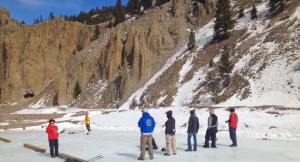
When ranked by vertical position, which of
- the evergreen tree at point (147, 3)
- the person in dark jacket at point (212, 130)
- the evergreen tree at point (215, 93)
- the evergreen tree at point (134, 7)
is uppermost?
the evergreen tree at point (134, 7)

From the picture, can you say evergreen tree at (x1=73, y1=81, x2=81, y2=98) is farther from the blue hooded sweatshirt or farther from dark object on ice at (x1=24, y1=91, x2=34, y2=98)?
the blue hooded sweatshirt

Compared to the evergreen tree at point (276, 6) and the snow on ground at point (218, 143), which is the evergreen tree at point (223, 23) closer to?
the evergreen tree at point (276, 6)

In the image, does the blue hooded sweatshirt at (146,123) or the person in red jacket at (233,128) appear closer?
the blue hooded sweatshirt at (146,123)

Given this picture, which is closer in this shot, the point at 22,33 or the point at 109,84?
the point at 109,84

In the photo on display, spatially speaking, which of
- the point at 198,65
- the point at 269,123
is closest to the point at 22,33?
the point at 198,65

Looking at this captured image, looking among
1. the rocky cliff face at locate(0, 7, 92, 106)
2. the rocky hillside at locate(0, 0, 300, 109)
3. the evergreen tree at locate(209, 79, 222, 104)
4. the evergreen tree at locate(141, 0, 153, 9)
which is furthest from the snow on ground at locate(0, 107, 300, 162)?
the evergreen tree at locate(141, 0, 153, 9)

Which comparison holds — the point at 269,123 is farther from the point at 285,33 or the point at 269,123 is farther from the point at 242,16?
the point at 242,16

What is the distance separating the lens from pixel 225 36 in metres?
53.4

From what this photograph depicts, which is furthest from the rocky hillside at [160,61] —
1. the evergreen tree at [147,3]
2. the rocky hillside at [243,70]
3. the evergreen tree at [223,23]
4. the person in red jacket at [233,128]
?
the person in red jacket at [233,128]

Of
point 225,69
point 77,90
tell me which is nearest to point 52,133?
point 225,69

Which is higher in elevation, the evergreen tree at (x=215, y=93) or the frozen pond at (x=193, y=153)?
the evergreen tree at (x=215, y=93)

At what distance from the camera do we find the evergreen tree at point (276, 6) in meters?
50.8

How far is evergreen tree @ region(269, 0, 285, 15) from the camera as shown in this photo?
50812 mm

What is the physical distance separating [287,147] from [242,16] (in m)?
44.3
